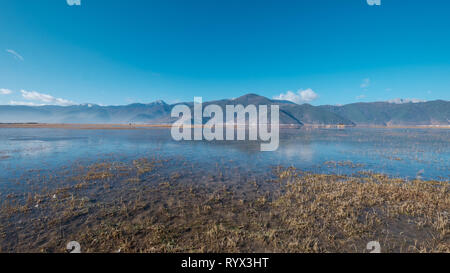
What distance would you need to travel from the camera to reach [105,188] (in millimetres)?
12578

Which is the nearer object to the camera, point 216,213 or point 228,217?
point 228,217

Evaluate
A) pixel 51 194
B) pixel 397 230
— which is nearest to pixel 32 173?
pixel 51 194

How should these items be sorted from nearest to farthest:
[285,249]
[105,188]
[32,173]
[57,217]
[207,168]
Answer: [285,249] < [57,217] < [105,188] < [32,173] < [207,168]

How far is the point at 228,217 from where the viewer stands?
8.71m

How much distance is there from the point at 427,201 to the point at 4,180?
3146 centimetres

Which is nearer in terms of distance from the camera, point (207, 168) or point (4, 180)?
point (4, 180)

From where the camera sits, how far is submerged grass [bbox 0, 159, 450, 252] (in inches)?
259

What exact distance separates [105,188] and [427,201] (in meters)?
22.0

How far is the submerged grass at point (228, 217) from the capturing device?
6.57 metres

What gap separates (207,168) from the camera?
19.3m
